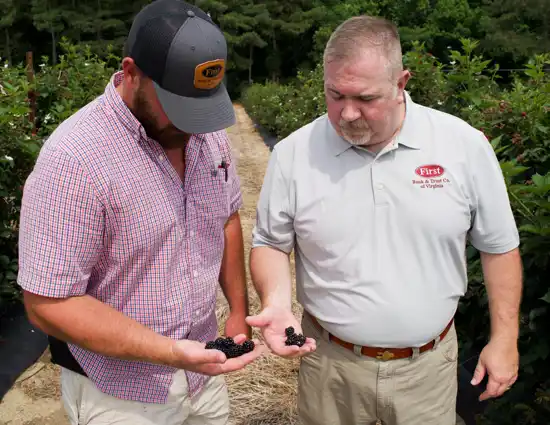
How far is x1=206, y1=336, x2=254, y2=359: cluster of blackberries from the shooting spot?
217 centimetres

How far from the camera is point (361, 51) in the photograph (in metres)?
2.25

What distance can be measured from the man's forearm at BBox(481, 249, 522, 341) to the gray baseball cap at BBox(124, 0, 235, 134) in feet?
4.01

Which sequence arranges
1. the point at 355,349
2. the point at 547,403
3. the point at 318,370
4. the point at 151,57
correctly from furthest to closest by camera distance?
the point at 547,403
the point at 318,370
the point at 355,349
the point at 151,57

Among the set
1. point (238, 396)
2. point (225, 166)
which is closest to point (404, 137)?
point (225, 166)

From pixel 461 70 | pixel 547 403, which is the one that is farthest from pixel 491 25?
pixel 547 403

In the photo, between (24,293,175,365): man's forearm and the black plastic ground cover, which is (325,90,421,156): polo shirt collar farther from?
the black plastic ground cover

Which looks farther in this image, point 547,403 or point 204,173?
point 547,403

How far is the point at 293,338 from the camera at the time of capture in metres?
2.27

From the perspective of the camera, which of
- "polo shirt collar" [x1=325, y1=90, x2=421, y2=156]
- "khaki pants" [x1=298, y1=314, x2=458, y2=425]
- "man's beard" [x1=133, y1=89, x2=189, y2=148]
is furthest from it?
"khaki pants" [x1=298, y1=314, x2=458, y2=425]

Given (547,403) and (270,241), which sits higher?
(270,241)

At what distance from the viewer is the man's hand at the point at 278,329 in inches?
86.8

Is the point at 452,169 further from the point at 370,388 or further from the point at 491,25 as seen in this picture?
the point at 491,25

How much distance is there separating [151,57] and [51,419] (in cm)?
300

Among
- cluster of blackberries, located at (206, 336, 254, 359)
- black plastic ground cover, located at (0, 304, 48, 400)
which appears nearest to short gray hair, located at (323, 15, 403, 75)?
cluster of blackberries, located at (206, 336, 254, 359)
